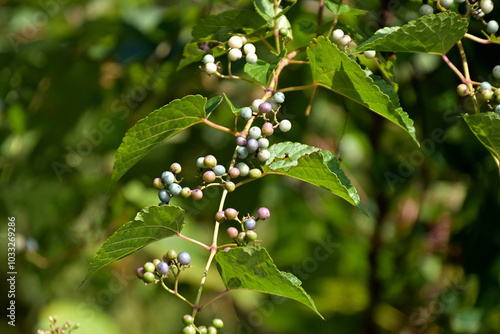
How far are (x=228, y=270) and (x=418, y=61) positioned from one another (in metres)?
0.97

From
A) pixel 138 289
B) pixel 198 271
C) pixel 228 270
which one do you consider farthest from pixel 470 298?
pixel 138 289

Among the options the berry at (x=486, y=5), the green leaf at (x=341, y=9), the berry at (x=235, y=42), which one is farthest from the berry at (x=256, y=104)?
the berry at (x=486, y=5)

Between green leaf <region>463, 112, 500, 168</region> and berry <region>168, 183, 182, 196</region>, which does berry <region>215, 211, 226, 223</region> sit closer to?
berry <region>168, 183, 182, 196</region>

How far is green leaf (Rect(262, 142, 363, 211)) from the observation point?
0.68m

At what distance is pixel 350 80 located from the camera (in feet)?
2.36

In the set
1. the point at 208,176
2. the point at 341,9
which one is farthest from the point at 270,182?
the point at 208,176

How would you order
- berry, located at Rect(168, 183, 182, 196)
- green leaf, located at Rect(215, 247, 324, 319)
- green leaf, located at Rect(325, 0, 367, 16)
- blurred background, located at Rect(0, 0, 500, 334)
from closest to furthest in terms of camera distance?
green leaf, located at Rect(215, 247, 324, 319) < berry, located at Rect(168, 183, 182, 196) < green leaf, located at Rect(325, 0, 367, 16) < blurred background, located at Rect(0, 0, 500, 334)

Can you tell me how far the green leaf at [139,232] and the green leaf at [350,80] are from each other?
0.86ft

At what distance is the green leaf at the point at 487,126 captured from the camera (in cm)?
69

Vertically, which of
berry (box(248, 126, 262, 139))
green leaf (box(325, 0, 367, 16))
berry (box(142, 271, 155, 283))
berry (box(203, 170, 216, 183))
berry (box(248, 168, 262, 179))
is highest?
green leaf (box(325, 0, 367, 16))

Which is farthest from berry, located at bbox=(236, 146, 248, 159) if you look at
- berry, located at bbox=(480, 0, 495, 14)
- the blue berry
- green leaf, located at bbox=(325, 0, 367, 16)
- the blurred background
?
the blurred background

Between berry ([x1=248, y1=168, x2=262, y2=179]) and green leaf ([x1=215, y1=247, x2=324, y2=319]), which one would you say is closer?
green leaf ([x1=215, y1=247, x2=324, y2=319])

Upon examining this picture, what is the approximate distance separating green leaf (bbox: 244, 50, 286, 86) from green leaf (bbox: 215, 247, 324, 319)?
0.23 metres

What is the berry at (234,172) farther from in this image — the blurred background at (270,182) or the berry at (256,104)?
the blurred background at (270,182)
